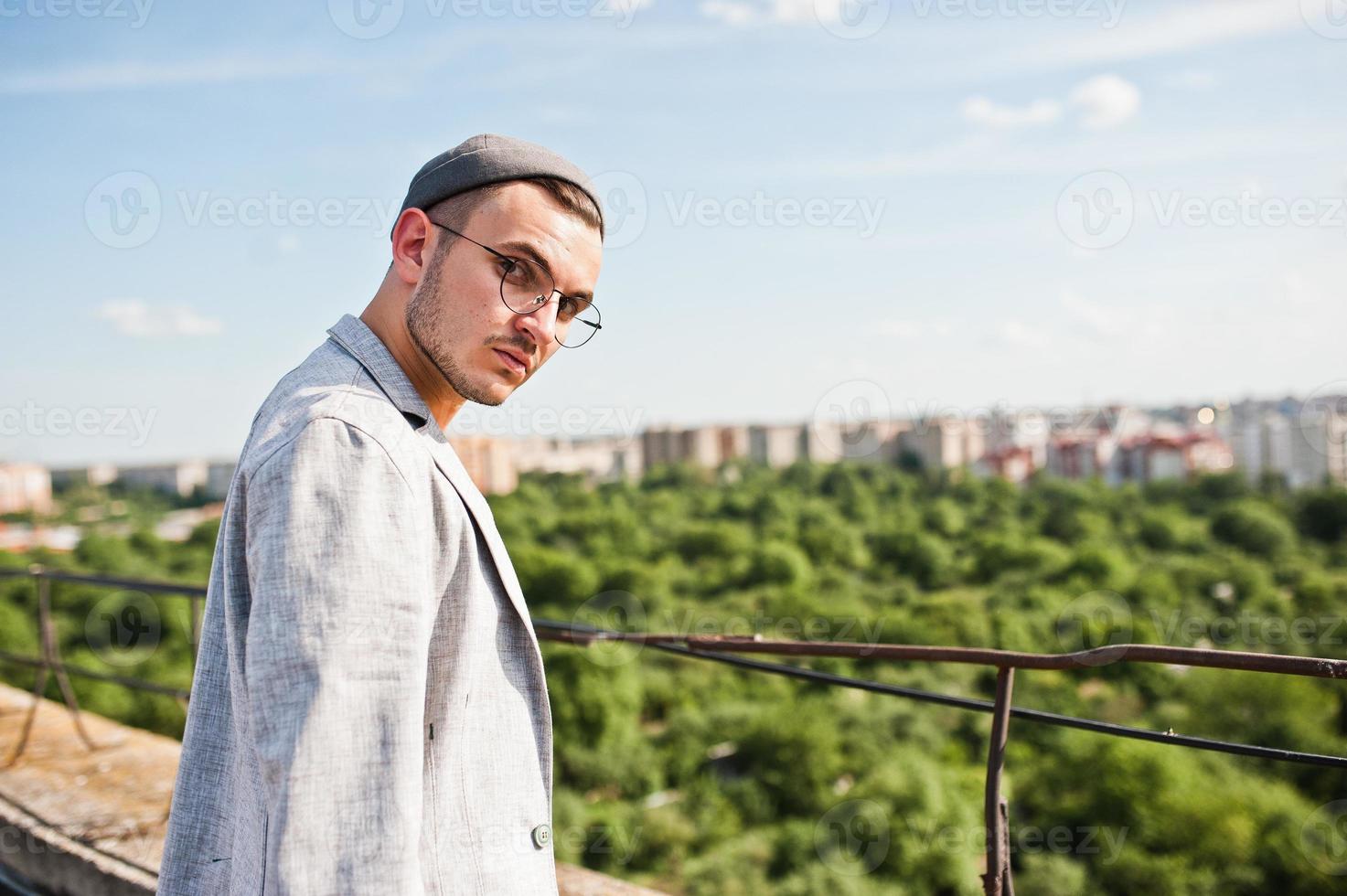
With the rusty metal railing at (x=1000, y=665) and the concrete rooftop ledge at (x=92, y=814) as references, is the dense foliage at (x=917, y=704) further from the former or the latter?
the rusty metal railing at (x=1000, y=665)

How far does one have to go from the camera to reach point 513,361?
101 centimetres

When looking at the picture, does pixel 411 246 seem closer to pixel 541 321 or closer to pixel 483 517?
pixel 541 321

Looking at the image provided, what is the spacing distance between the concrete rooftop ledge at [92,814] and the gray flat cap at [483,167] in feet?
4.85

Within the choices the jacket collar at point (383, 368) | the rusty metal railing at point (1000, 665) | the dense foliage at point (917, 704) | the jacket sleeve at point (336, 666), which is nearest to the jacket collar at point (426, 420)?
the jacket collar at point (383, 368)

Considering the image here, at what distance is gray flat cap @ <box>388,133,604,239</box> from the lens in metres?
0.97

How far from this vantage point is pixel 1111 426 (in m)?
72.2

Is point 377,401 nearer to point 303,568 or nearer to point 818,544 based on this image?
point 303,568

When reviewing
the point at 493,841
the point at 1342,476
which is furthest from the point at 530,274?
the point at 1342,476

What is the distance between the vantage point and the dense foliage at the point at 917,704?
89.9ft

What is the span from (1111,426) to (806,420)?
78.4 feet

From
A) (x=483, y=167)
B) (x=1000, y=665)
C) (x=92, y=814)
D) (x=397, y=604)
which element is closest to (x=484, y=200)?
(x=483, y=167)

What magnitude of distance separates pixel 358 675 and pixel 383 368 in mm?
320

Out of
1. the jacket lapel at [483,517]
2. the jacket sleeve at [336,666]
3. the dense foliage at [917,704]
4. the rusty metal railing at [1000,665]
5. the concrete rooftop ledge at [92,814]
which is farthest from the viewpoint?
the dense foliage at [917,704]

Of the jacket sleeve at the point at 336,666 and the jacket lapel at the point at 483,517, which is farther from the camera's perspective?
the jacket lapel at the point at 483,517
